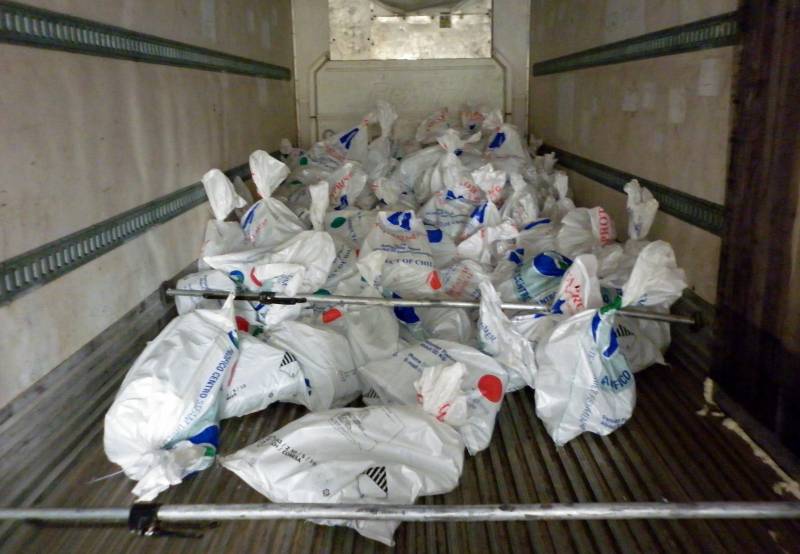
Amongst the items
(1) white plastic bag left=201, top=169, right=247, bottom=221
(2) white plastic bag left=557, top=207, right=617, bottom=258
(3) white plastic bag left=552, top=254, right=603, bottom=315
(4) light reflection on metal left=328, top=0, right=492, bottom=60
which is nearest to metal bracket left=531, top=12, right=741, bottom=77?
(2) white plastic bag left=557, top=207, right=617, bottom=258

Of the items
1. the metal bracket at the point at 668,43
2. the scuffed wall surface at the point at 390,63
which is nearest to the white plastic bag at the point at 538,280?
the metal bracket at the point at 668,43

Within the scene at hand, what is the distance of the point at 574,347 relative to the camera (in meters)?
1.51

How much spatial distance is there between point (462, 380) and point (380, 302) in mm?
379

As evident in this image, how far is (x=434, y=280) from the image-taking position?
6.48 feet

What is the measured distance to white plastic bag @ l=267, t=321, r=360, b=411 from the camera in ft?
5.34

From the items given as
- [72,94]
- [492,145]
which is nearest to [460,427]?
[72,94]

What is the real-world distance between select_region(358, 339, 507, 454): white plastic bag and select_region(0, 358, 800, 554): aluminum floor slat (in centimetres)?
7

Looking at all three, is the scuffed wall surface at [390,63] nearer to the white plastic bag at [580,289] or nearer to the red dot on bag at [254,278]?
the red dot on bag at [254,278]

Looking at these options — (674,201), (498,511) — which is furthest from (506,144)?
(498,511)

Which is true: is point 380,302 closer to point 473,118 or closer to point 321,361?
point 321,361

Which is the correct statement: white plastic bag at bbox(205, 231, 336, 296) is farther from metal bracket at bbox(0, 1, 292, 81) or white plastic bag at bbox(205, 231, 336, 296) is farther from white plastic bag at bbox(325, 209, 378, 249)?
metal bracket at bbox(0, 1, 292, 81)

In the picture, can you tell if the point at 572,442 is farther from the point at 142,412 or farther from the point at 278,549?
the point at 142,412

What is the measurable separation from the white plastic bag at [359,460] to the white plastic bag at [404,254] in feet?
2.09

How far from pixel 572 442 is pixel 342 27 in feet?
10.4
